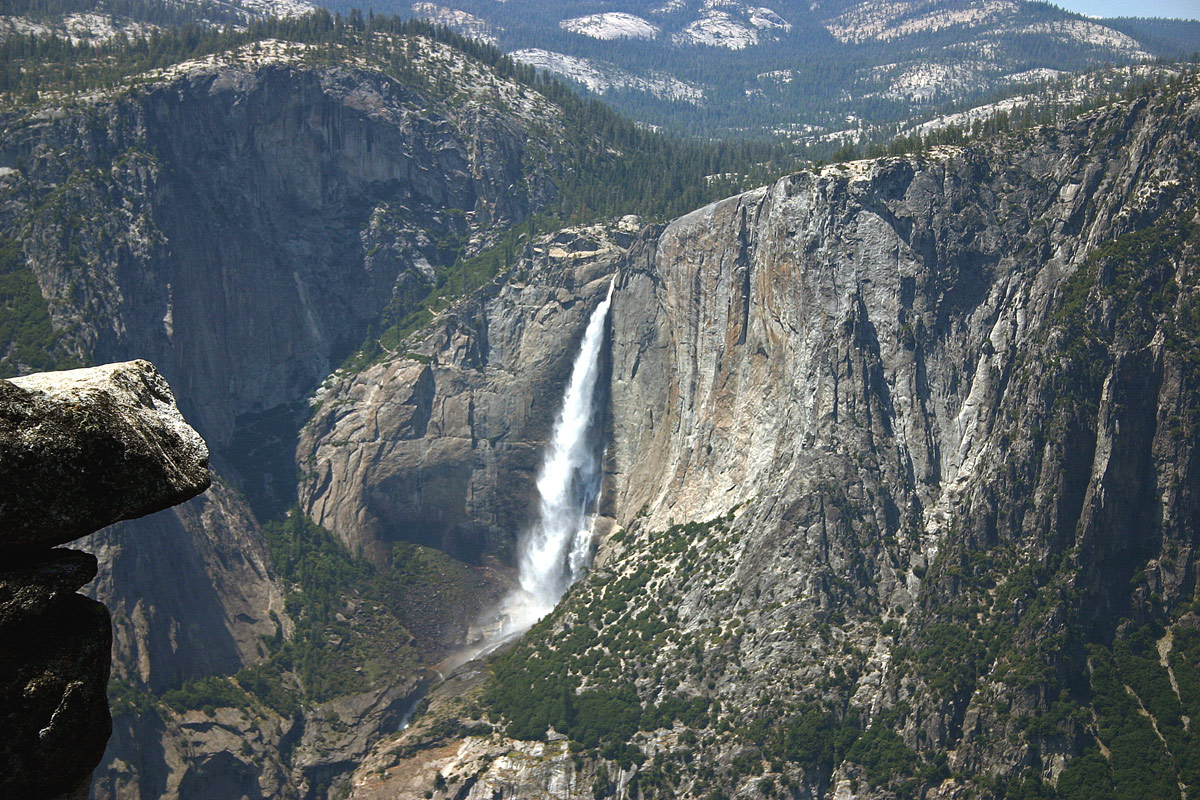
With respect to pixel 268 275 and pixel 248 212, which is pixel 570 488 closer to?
pixel 268 275

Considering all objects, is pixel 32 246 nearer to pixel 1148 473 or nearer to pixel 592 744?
pixel 592 744

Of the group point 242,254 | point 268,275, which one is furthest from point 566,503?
point 242,254

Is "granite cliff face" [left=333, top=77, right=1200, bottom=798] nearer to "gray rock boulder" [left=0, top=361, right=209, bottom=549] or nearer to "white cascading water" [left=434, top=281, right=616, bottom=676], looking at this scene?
"white cascading water" [left=434, top=281, right=616, bottom=676]

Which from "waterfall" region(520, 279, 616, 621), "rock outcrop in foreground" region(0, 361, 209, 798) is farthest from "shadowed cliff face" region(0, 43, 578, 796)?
"rock outcrop in foreground" region(0, 361, 209, 798)

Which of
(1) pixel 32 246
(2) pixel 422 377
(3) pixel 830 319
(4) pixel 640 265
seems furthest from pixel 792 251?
(1) pixel 32 246

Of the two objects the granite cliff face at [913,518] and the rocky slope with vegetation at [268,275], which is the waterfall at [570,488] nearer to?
the rocky slope with vegetation at [268,275]
